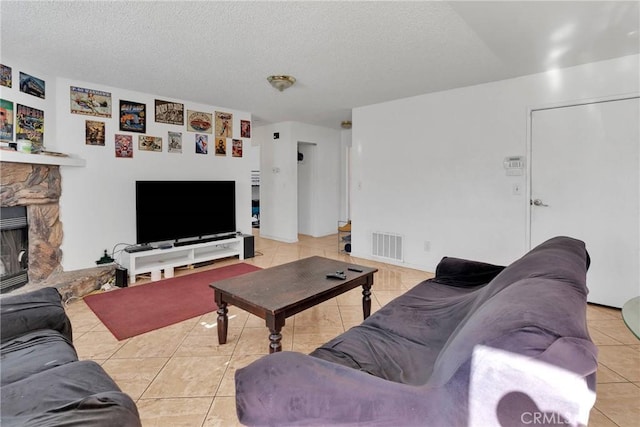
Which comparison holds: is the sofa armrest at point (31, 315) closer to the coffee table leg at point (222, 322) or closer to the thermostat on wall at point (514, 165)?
the coffee table leg at point (222, 322)

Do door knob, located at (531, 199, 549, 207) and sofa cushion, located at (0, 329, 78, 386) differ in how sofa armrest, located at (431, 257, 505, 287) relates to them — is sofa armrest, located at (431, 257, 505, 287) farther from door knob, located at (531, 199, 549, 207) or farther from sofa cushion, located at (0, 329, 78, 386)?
sofa cushion, located at (0, 329, 78, 386)

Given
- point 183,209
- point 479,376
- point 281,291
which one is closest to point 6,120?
point 183,209

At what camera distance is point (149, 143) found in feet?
13.8

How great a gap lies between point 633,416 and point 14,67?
17.0ft

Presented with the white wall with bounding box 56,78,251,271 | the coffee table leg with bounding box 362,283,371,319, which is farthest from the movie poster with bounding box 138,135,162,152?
the coffee table leg with bounding box 362,283,371,319

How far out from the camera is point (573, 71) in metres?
3.14

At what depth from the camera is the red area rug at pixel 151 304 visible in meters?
2.69

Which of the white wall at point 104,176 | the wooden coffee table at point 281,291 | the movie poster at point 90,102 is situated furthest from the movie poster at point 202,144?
the wooden coffee table at point 281,291

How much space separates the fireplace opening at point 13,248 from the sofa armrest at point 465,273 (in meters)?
3.78

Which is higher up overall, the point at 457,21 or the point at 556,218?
the point at 457,21

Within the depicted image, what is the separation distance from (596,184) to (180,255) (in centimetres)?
476

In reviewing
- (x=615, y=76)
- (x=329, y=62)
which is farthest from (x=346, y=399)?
(x=615, y=76)

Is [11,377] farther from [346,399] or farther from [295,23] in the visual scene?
[295,23]

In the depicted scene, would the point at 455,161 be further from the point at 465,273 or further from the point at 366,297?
the point at 366,297
